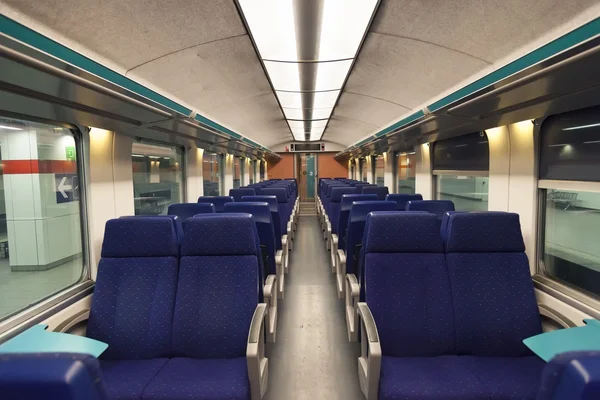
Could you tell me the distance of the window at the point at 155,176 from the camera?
4371mm

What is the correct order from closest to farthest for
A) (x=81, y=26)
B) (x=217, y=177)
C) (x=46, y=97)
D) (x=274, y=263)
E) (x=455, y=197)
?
(x=46, y=97) < (x=81, y=26) < (x=274, y=263) < (x=455, y=197) < (x=217, y=177)

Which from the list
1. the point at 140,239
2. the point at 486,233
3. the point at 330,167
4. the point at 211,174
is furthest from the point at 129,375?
the point at 330,167

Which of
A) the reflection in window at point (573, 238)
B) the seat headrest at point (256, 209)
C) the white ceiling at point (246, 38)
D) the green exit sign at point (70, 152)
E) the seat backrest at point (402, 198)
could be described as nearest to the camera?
the white ceiling at point (246, 38)

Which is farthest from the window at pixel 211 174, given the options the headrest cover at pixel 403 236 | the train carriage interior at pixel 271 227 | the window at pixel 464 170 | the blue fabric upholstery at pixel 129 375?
the headrest cover at pixel 403 236

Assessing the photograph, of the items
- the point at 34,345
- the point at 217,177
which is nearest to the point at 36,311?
the point at 34,345

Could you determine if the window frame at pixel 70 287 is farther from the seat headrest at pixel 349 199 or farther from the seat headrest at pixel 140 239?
the seat headrest at pixel 349 199

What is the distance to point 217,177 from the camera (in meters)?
8.80

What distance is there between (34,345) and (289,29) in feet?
9.48

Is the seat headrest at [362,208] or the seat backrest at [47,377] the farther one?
the seat headrest at [362,208]

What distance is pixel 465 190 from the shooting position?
17.0ft

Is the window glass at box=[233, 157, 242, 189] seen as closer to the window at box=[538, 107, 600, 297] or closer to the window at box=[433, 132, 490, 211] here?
the window at box=[433, 132, 490, 211]

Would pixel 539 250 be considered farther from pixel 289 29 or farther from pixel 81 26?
pixel 81 26

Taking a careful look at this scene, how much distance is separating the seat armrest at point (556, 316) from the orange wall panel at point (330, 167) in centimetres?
1449

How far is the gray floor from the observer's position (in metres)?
2.76
